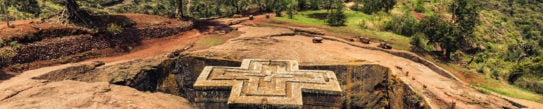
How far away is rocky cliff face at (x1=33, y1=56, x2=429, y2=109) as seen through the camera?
16.1 meters

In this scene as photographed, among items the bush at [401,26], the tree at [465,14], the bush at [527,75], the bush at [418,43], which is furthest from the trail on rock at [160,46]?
the tree at [465,14]

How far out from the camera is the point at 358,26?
33.4 metres

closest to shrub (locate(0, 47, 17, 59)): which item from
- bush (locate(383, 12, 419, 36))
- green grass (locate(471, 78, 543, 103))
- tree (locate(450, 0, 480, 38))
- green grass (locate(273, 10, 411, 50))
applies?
green grass (locate(273, 10, 411, 50))

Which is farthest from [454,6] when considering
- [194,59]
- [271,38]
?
[194,59]

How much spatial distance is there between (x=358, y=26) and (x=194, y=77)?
2102 centimetres

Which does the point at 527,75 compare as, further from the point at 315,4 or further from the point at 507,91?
the point at 315,4

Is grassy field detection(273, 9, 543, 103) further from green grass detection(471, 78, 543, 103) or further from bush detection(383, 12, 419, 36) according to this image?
bush detection(383, 12, 419, 36)

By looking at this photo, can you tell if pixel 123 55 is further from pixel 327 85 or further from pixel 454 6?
pixel 454 6

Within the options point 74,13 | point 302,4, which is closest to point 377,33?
point 302,4

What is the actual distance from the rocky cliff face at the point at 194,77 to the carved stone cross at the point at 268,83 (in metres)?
A: 4.94

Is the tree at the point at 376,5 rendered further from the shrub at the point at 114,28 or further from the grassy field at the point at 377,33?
the shrub at the point at 114,28

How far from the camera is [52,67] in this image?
1673 centimetres

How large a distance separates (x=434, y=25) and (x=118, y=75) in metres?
23.9

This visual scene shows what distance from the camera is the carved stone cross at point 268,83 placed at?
9.56 meters
